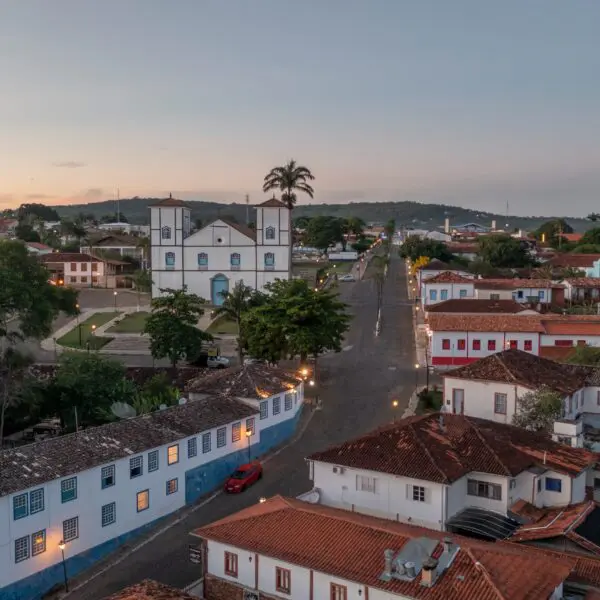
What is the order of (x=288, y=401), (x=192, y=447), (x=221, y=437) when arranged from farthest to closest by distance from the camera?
(x=288, y=401) → (x=221, y=437) → (x=192, y=447)

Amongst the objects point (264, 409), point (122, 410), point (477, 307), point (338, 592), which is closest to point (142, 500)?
point (264, 409)

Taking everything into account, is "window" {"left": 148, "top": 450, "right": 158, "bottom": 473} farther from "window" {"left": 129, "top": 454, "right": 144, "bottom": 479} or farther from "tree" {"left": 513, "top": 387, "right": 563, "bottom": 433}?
"tree" {"left": 513, "top": 387, "right": 563, "bottom": 433}

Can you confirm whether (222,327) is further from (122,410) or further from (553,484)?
(553,484)

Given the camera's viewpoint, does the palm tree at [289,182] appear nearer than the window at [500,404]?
No

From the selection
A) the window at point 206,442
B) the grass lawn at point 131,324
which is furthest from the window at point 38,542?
the grass lawn at point 131,324

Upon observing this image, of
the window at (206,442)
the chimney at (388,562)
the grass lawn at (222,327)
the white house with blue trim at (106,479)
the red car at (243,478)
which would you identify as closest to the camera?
the chimney at (388,562)

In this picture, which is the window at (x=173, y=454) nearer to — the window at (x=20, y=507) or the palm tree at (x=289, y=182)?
the window at (x=20, y=507)

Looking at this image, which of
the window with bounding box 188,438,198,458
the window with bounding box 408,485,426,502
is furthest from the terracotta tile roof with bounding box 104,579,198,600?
the window with bounding box 188,438,198,458
